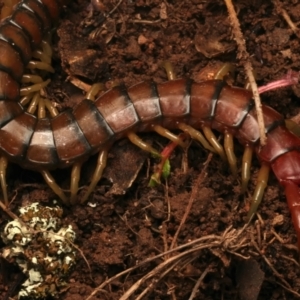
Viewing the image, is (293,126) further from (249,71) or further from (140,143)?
(140,143)

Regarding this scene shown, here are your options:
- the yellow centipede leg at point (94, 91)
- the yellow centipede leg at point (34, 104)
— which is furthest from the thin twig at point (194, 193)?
the yellow centipede leg at point (34, 104)

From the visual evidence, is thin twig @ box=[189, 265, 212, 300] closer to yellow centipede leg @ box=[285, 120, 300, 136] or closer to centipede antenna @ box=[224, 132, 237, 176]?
centipede antenna @ box=[224, 132, 237, 176]

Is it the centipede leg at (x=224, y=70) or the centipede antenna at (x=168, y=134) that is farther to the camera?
the centipede leg at (x=224, y=70)

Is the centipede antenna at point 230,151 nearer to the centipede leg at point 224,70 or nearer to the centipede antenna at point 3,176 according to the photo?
the centipede leg at point 224,70

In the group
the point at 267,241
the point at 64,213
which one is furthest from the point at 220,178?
the point at 64,213

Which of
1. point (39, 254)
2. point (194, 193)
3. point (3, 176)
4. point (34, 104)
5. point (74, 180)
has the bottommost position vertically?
point (39, 254)

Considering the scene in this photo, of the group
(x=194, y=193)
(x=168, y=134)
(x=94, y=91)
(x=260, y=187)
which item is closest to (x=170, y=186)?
(x=194, y=193)
